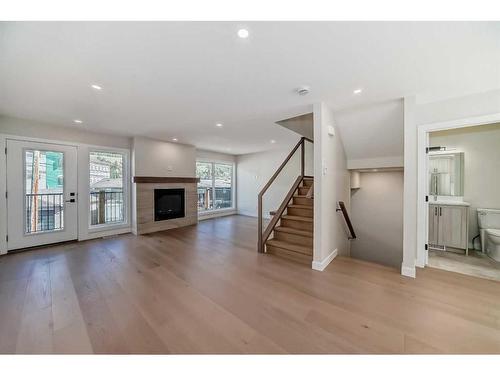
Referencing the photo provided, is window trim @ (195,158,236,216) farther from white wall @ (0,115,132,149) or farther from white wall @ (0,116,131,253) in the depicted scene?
white wall @ (0,115,132,149)

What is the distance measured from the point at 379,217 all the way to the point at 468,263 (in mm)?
1586

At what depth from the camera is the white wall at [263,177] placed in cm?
622

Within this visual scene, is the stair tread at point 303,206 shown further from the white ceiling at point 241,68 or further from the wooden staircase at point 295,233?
the white ceiling at point 241,68

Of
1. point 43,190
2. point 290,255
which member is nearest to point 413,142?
point 290,255

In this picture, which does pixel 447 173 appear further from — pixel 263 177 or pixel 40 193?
pixel 40 193

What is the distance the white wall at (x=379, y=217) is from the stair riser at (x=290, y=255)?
215cm

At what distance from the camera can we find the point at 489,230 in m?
3.14

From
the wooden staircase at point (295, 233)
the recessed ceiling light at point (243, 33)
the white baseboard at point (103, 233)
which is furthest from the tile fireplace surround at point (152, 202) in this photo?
the recessed ceiling light at point (243, 33)

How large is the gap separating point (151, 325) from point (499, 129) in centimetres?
584

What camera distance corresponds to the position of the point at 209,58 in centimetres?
174

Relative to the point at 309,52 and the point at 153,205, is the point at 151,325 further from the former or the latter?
the point at 153,205

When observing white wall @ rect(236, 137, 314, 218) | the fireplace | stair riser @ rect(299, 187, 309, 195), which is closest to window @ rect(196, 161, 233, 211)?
white wall @ rect(236, 137, 314, 218)
